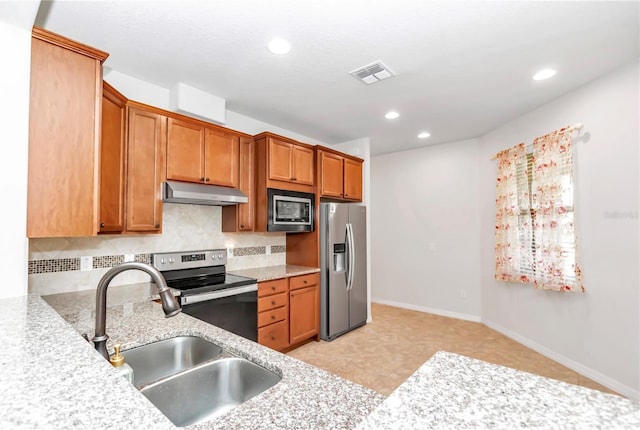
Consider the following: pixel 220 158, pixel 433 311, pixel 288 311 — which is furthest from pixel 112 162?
pixel 433 311

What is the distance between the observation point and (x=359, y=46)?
2176mm

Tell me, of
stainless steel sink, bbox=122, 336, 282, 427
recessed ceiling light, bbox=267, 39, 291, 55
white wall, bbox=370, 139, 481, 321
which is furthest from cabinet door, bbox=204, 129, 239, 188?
white wall, bbox=370, 139, 481, 321

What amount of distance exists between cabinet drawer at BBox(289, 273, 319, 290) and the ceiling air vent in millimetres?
2091

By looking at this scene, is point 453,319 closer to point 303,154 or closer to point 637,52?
point 303,154

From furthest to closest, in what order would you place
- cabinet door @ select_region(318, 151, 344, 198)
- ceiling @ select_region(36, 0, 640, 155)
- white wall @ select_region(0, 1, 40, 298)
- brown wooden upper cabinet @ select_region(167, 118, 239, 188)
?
cabinet door @ select_region(318, 151, 344, 198), brown wooden upper cabinet @ select_region(167, 118, 239, 188), ceiling @ select_region(36, 0, 640, 155), white wall @ select_region(0, 1, 40, 298)

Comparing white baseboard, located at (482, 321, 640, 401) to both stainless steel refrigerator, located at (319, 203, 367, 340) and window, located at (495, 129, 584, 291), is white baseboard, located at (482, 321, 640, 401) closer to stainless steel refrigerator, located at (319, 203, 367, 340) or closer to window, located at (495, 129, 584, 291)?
window, located at (495, 129, 584, 291)

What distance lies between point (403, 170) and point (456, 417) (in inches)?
195

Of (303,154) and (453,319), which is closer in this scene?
(303,154)

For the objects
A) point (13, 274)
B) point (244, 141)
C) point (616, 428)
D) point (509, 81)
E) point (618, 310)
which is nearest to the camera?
point (616, 428)

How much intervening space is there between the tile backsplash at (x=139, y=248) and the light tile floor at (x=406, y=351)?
49.2 inches

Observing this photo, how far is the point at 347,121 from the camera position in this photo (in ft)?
12.3

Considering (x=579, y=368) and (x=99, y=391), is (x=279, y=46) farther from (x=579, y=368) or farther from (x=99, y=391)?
(x=579, y=368)

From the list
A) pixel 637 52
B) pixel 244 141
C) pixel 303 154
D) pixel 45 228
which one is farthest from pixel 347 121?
pixel 45 228

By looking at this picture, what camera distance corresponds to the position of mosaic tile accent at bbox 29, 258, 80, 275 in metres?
2.13
